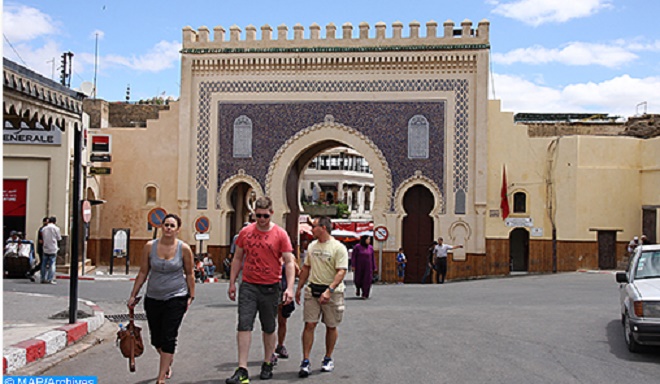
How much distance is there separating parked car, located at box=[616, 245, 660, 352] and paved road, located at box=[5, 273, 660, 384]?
27 centimetres

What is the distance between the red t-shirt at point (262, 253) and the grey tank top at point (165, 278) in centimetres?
68

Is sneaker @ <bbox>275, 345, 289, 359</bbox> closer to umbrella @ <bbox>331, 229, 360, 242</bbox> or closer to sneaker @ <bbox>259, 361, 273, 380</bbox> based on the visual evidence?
sneaker @ <bbox>259, 361, 273, 380</bbox>

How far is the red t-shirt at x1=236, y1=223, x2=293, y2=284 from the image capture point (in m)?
7.44

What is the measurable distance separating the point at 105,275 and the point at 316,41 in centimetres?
1069

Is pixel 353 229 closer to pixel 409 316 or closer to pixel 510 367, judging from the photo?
pixel 409 316

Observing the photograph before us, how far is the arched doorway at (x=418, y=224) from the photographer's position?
1045 inches

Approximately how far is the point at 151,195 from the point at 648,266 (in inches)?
814

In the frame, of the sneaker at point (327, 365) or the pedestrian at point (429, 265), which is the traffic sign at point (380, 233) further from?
the sneaker at point (327, 365)

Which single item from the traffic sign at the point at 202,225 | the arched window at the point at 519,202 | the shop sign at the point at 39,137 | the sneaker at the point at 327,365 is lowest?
the sneaker at the point at 327,365

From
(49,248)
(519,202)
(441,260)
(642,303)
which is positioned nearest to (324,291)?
(642,303)

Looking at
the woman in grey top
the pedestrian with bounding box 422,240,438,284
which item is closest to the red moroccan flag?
the pedestrian with bounding box 422,240,438,284

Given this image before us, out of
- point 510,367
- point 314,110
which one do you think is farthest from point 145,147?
point 510,367

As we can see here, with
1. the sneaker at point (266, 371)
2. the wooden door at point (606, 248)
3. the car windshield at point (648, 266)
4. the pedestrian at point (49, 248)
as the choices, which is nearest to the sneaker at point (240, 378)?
the sneaker at point (266, 371)

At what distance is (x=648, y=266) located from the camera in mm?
10008
